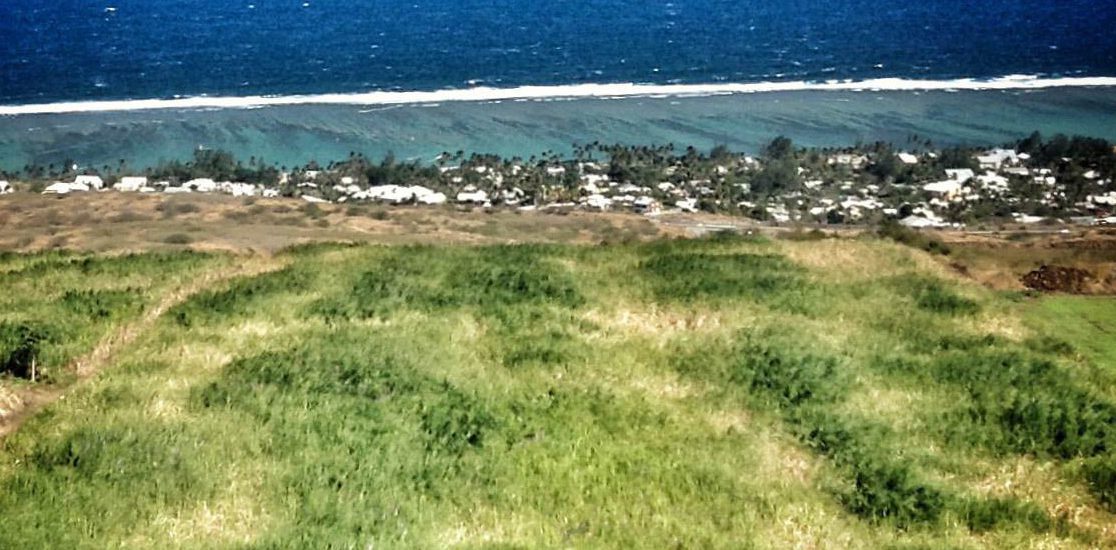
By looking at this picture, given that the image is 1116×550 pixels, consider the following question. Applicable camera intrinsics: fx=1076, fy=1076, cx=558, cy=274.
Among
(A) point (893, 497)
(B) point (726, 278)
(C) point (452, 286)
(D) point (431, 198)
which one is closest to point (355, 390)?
(C) point (452, 286)

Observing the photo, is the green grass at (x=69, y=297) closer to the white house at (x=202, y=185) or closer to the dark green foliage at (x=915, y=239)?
the white house at (x=202, y=185)

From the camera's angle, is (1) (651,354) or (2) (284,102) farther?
(2) (284,102)

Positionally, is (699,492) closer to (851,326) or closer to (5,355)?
(851,326)

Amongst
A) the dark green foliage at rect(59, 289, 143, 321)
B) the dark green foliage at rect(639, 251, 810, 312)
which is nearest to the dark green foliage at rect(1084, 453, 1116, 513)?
the dark green foliage at rect(639, 251, 810, 312)

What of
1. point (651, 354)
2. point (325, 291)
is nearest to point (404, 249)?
point (325, 291)

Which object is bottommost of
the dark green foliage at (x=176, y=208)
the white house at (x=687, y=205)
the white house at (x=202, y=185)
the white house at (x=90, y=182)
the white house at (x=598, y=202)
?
the white house at (x=90, y=182)

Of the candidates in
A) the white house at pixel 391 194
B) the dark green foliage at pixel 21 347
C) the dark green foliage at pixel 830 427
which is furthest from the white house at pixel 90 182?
the dark green foliage at pixel 830 427

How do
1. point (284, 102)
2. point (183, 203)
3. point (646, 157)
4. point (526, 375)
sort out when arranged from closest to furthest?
point (526, 375) → point (183, 203) → point (646, 157) → point (284, 102)
